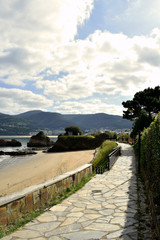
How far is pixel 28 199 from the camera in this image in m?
4.93

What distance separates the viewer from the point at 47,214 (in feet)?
16.2

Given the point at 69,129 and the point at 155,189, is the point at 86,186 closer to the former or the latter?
the point at 155,189

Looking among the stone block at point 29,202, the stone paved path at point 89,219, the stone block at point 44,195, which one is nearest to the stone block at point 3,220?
the stone paved path at point 89,219

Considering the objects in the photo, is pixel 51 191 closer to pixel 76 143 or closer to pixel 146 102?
pixel 146 102

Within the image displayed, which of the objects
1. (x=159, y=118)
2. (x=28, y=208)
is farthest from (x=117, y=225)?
(x=159, y=118)

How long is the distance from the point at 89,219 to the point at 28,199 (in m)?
1.70

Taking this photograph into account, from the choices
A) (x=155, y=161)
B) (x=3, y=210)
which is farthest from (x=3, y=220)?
(x=155, y=161)

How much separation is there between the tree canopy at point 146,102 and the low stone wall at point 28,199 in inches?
1073

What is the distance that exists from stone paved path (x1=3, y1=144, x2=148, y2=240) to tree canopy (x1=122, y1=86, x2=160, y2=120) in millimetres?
27056

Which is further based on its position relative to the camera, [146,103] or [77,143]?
[77,143]

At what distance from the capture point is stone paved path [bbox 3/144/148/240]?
3695 mm

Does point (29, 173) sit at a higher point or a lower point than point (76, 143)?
lower

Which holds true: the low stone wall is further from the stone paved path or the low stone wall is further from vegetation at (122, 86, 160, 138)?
vegetation at (122, 86, 160, 138)

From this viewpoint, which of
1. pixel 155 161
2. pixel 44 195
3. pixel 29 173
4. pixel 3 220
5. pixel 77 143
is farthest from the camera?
pixel 77 143
